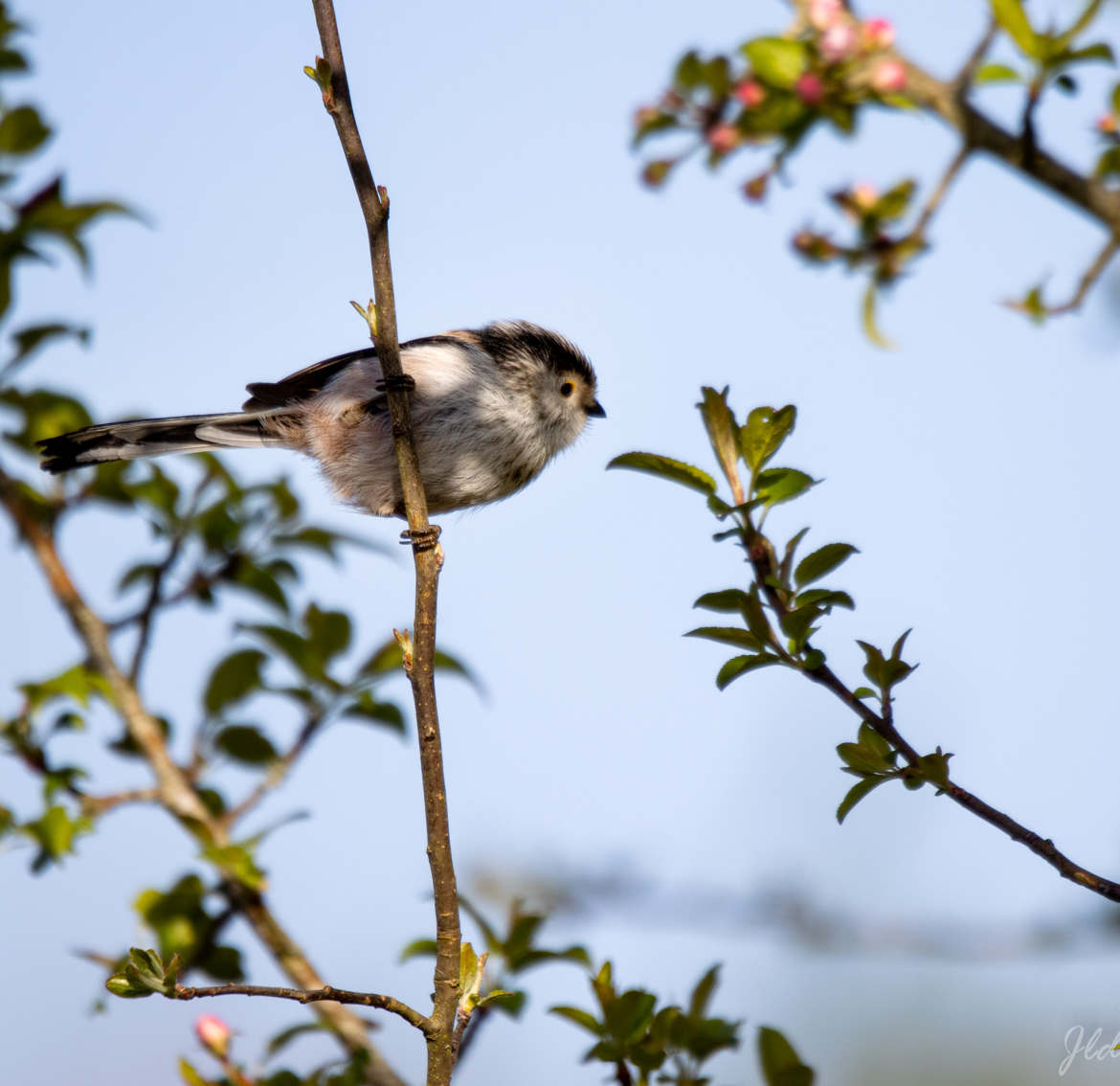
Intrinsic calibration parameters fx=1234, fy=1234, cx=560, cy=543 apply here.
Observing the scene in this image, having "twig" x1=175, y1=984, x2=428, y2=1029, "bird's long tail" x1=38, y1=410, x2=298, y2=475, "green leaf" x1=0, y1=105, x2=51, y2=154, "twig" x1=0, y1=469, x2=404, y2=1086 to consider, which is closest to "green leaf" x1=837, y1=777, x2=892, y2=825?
"twig" x1=175, y1=984, x2=428, y2=1029

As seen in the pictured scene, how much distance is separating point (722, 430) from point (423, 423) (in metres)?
2.09

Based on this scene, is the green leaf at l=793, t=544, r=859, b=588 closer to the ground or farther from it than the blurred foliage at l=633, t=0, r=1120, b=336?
closer to the ground

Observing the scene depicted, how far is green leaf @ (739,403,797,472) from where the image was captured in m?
2.07

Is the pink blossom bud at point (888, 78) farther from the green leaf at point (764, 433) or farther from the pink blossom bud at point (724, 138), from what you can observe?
the green leaf at point (764, 433)

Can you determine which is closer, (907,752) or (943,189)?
(907,752)

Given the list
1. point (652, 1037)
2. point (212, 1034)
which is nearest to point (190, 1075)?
point (212, 1034)

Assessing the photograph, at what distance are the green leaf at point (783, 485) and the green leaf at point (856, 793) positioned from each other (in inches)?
18.7

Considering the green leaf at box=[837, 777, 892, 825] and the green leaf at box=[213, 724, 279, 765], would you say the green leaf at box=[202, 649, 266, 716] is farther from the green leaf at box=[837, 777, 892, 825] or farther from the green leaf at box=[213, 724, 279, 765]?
the green leaf at box=[837, 777, 892, 825]

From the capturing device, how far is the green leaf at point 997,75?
2779 mm

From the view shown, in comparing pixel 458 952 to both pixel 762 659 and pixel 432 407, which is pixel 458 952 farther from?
pixel 432 407

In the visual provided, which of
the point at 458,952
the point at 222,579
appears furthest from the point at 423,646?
the point at 222,579

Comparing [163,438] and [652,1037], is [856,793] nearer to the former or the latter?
[652,1037]

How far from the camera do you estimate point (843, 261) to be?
3.50 meters

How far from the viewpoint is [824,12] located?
3072mm
